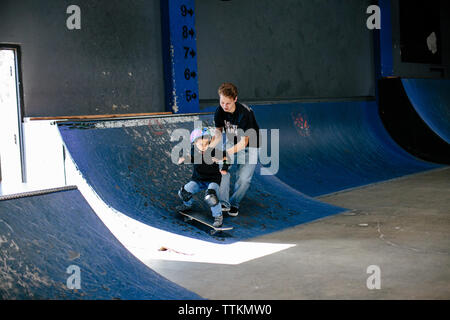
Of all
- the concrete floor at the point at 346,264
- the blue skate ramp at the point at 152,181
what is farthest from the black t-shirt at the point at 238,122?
the concrete floor at the point at 346,264

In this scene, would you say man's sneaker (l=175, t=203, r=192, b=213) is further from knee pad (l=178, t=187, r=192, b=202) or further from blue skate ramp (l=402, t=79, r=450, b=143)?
blue skate ramp (l=402, t=79, r=450, b=143)

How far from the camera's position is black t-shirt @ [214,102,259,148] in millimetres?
5227

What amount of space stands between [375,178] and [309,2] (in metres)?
3.89

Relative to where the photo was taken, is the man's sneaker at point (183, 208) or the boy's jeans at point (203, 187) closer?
the boy's jeans at point (203, 187)

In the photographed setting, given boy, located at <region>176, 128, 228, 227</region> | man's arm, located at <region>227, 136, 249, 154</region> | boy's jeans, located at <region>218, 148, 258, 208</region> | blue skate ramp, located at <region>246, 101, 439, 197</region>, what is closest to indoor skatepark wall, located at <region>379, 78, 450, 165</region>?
blue skate ramp, located at <region>246, 101, 439, 197</region>

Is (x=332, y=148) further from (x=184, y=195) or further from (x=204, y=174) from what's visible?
(x=184, y=195)

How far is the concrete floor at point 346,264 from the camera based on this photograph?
336cm

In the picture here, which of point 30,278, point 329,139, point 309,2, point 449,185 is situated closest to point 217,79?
point 329,139

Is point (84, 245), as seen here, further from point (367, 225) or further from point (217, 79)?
point (217, 79)

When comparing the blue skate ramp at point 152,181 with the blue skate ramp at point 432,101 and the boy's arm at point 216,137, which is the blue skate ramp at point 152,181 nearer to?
the boy's arm at point 216,137

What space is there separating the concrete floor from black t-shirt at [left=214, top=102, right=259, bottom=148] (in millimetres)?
1046

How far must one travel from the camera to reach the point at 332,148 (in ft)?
30.5

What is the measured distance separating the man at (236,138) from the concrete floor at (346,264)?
61 centimetres

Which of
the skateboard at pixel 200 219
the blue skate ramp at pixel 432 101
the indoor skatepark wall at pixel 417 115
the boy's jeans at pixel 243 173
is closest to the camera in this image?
the skateboard at pixel 200 219
